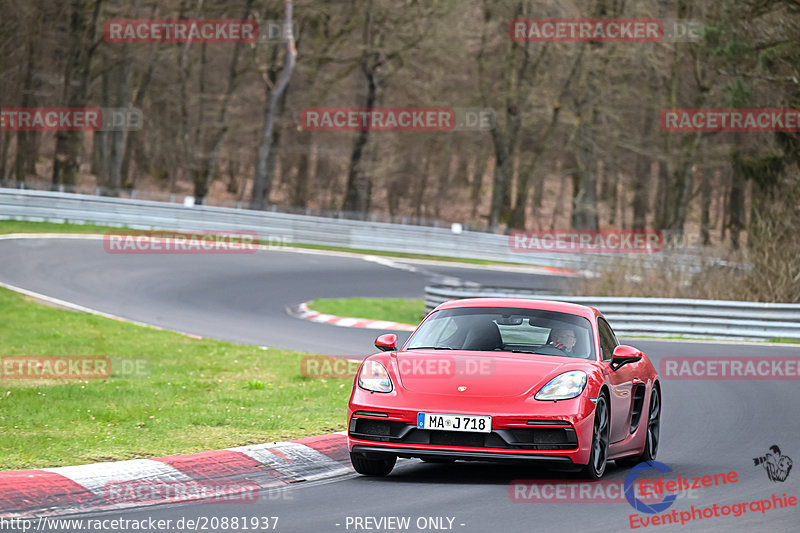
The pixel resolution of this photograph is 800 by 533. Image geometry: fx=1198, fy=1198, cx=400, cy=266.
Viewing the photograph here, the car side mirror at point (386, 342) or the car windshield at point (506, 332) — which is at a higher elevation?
the car windshield at point (506, 332)

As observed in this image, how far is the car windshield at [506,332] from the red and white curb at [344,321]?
535 inches

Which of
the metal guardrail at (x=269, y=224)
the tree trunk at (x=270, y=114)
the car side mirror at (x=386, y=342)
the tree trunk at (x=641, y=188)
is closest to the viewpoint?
the car side mirror at (x=386, y=342)

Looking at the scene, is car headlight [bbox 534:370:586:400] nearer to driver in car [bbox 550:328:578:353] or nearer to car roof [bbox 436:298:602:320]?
driver in car [bbox 550:328:578:353]

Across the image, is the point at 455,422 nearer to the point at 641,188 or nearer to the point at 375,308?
the point at 375,308

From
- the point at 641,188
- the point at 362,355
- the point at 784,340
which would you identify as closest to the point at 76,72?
the point at 784,340

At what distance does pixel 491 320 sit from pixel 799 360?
11.7 meters

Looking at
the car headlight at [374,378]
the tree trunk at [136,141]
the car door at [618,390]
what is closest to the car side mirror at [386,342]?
the car headlight at [374,378]

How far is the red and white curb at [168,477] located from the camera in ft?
22.5

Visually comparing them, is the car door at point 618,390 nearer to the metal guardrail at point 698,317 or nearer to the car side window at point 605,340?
the car side window at point 605,340

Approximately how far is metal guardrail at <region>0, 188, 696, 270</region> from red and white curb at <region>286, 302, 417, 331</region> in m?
6.32

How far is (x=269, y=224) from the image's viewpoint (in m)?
40.3

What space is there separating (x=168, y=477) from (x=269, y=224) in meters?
32.9

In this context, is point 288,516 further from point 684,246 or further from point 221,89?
point 221,89

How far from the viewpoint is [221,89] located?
58.8m
